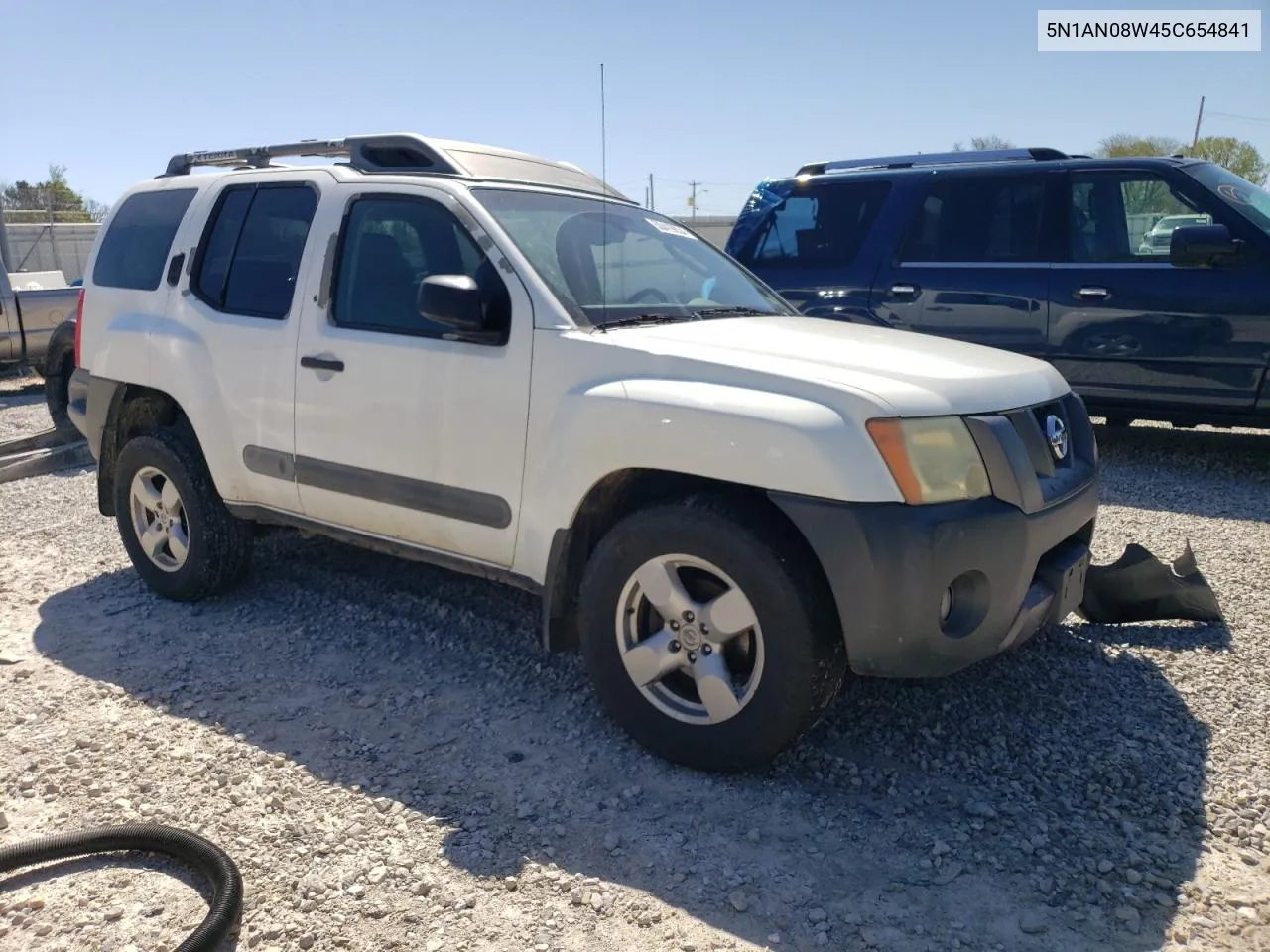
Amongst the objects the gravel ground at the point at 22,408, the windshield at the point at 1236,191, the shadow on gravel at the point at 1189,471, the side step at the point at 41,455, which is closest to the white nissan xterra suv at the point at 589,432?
the shadow on gravel at the point at 1189,471

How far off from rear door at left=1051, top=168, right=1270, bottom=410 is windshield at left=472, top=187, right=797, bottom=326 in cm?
334

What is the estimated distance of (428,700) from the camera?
3.70 m

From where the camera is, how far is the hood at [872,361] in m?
2.87

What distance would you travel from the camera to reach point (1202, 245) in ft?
20.4

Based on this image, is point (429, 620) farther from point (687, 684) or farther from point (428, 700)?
point (687, 684)

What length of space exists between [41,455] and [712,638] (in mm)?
6365

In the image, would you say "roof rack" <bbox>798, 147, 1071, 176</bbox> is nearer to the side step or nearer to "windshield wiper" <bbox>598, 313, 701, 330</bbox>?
"windshield wiper" <bbox>598, 313, 701, 330</bbox>

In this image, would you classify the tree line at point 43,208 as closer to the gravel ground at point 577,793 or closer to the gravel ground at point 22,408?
the gravel ground at point 22,408

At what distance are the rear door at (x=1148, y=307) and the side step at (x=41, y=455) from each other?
6.82m

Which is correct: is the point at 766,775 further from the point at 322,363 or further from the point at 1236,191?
the point at 1236,191

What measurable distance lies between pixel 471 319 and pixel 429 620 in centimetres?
158

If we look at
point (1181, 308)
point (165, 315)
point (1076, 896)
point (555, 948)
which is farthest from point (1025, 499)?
point (1181, 308)

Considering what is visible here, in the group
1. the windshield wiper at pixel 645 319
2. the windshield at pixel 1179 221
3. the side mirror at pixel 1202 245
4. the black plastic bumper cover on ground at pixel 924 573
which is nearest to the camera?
the black plastic bumper cover on ground at pixel 924 573

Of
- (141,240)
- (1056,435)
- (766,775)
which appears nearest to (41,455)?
(141,240)
